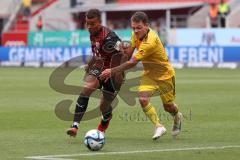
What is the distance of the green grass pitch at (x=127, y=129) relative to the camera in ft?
39.8

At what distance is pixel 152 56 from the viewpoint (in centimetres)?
1384

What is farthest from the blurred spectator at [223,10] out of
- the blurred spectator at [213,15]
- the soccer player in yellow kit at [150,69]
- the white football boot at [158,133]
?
the white football boot at [158,133]

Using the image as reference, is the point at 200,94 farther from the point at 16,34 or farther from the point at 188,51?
the point at 16,34

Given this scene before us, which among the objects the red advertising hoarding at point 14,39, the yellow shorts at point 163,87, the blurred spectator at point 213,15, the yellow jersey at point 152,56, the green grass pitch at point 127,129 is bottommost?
the red advertising hoarding at point 14,39

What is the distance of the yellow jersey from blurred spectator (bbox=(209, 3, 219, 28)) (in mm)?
40397

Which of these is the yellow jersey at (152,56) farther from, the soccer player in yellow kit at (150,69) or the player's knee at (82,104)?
the player's knee at (82,104)

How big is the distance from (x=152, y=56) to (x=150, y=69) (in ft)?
1.12

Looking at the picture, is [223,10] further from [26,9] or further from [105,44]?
[105,44]

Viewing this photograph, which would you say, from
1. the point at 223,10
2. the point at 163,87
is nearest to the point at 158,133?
the point at 163,87

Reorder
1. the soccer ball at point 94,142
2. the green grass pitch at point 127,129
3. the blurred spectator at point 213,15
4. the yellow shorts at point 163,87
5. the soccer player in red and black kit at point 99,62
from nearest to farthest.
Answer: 1. the green grass pitch at point 127,129
2. the soccer ball at point 94,142
3. the soccer player in red and black kit at point 99,62
4. the yellow shorts at point 163,87
5. the blurred spectator at point 213,15

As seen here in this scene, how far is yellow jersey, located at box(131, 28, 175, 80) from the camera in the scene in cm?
1346

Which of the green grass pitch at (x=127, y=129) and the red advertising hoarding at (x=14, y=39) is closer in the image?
the green grass pitch at (x=127, y=129)

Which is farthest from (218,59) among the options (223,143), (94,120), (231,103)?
(223,143)

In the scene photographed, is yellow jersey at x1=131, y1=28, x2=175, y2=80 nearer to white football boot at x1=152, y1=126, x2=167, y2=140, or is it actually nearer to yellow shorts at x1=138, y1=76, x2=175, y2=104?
yellow shorts at x1=138, y1=76, x2=175, y2=104
